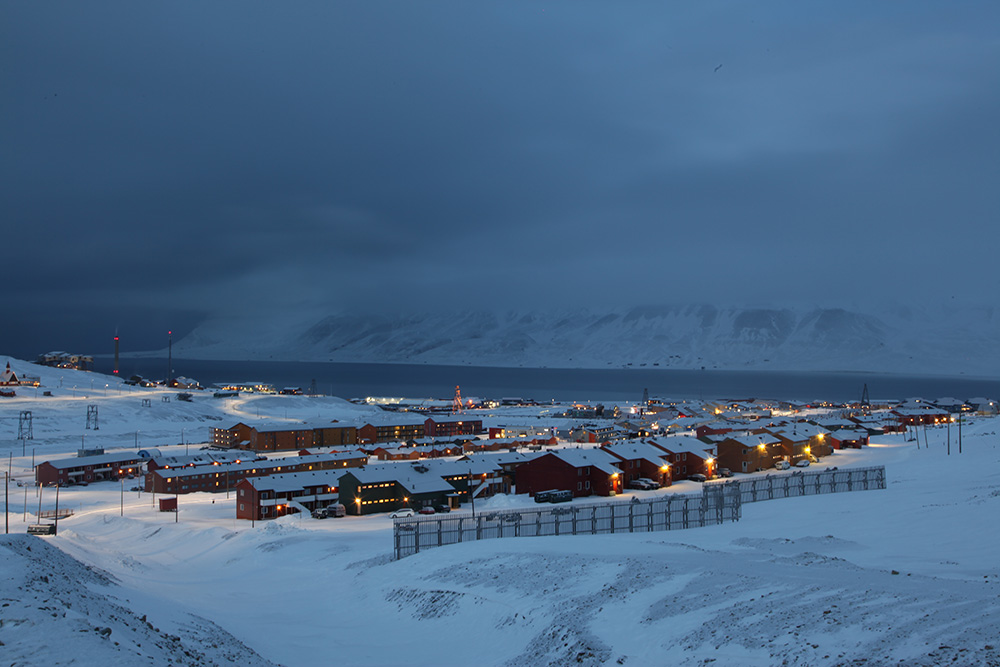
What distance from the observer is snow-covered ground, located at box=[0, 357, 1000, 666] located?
10727 mm

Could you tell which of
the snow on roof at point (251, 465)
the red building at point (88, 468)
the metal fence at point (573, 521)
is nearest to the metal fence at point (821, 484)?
the metal fence at point (573, 521)

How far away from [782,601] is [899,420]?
290ft

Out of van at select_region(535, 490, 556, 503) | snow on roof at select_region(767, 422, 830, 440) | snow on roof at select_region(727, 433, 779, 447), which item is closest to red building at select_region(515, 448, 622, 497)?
van at select_region(535, 490, 556, 503)

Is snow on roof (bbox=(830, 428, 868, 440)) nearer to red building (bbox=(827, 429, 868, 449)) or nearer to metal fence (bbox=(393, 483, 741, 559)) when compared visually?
red building (bbox=(827, 429, 868, 449))

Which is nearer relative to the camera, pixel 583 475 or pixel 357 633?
pixel 357 633

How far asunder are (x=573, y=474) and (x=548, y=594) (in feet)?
89.3

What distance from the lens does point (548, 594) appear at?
51.0ft

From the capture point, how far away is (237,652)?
1321 cm

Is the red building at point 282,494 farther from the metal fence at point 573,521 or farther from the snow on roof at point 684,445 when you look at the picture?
the snow on roof at point 684,445

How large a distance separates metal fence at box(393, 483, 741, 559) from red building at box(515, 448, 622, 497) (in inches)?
481

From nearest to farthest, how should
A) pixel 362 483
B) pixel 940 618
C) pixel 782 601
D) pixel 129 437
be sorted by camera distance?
pixel 940 618, pixel 782 601, pixel 362 483, pixel 129 437

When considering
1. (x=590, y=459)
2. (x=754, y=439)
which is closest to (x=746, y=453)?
(x=754, y=439)

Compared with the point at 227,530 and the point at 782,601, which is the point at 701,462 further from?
the point at 782,601

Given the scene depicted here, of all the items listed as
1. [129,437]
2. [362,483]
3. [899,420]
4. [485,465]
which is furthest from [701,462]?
[129,437]
